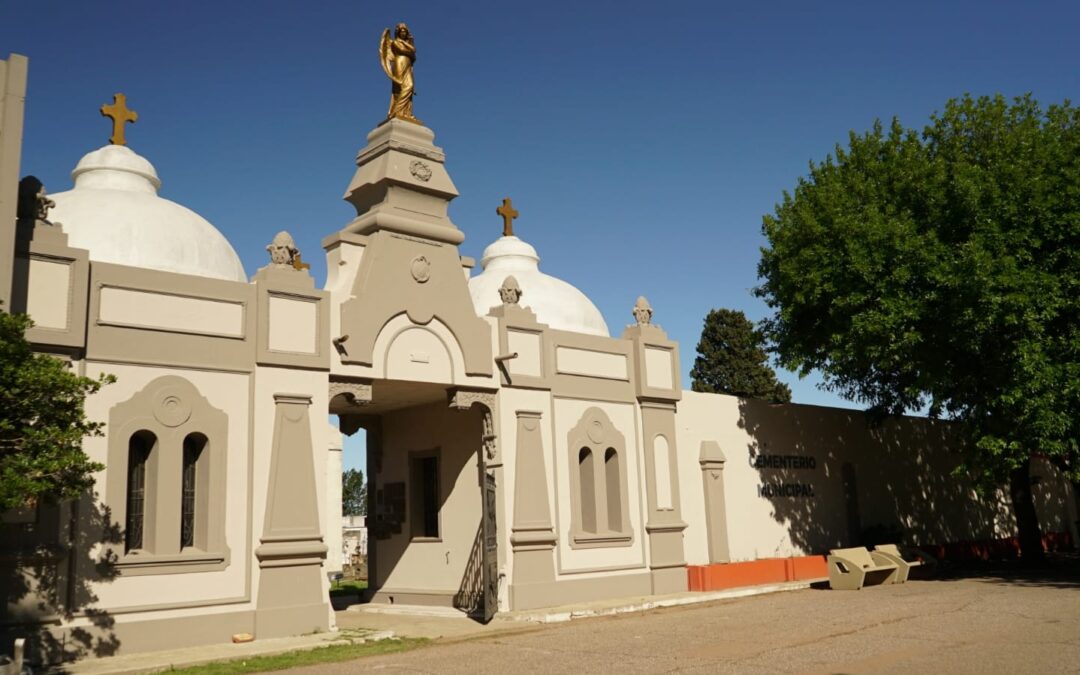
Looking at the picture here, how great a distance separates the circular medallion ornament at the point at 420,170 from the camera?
1806cm

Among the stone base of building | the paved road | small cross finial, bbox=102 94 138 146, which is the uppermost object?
small cross finial, bbox=102 94 138 146

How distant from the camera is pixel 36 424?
35.4 feet

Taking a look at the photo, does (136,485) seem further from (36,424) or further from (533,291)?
(533,291)

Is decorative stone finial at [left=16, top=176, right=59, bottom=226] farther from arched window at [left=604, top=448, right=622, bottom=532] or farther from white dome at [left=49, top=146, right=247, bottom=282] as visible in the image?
arched window at [left=604, top=448, right=622, bottom=532]

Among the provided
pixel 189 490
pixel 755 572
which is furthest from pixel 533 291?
pixel 189 490

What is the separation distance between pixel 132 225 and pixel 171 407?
4351mm

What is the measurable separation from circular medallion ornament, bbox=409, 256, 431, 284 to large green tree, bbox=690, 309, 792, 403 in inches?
1214

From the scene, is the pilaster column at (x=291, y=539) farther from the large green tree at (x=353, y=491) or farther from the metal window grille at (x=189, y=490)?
the large green tree at (x=353, y=491)

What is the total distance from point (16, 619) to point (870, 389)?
20995mm

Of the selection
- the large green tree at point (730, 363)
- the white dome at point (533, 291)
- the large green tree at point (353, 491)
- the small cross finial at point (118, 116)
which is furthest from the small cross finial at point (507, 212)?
→ the large green tree at point (353, 491)

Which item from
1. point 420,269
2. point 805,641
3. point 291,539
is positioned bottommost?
point 805,641

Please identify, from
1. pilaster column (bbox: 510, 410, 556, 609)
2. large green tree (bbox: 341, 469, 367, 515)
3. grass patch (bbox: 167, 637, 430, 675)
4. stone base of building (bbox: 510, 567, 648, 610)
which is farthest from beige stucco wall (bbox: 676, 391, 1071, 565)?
large green tree (bbox: 341, 469, 367, 515)

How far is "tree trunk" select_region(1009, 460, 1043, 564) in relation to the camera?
951 inches

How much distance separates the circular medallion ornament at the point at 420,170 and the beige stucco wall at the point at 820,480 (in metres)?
8.27
